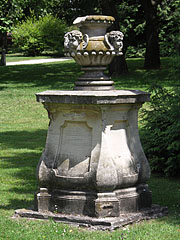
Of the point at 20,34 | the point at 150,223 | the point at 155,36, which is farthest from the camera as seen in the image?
the point at 20,34

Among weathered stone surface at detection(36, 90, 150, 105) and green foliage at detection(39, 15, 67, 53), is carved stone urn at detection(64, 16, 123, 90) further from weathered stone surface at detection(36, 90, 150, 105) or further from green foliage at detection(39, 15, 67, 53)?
green foliage at detection(39, 15, 67, 53)

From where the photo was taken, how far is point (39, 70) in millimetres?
32156

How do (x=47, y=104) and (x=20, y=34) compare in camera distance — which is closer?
(x=47, y=104)

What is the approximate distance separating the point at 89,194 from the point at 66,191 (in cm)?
31

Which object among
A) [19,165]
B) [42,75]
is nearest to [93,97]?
[19,165]

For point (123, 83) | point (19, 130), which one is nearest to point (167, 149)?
Result: point (19, 130)

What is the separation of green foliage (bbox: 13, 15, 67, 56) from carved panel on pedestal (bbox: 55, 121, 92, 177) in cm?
4058

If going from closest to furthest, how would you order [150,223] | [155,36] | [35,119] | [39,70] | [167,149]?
[150,223] → [167,149] → [35,119] → [155,36] → [39,70]

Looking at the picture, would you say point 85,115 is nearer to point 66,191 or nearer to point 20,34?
point 66,191

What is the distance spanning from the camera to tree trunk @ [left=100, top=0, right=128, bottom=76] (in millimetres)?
26578

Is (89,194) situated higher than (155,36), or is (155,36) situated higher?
(155,36)

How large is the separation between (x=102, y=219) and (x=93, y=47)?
213cm

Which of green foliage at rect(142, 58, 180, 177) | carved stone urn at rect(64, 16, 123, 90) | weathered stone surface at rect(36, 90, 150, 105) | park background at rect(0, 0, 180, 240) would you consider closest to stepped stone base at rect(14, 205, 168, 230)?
park background at rect(0, 0, 180, 240)

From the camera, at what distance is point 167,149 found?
1002 centimetres
